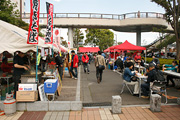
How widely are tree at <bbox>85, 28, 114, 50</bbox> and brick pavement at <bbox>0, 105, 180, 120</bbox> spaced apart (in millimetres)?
41387

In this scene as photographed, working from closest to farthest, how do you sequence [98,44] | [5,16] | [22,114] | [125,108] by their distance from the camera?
1. [22,114]
2. [125,108]
3. [5,16]
4. [98,44]

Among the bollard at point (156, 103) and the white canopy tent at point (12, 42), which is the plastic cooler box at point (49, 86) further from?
the bollard at point (156, 103)

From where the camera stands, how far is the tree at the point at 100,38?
4617cm

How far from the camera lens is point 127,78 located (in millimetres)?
6676

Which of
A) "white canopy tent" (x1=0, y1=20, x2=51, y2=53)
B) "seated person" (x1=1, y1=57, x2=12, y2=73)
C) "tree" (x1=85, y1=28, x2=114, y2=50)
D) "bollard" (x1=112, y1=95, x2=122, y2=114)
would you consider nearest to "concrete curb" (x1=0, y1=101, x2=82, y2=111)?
"bollard" (x1=112, y1=95, x2=122, y2=114)

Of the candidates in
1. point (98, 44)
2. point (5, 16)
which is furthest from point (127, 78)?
point (98, 44)

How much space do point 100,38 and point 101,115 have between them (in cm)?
4422

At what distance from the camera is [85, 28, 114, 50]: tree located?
46.2 metres

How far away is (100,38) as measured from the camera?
4812 cm

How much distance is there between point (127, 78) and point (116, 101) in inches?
80.3

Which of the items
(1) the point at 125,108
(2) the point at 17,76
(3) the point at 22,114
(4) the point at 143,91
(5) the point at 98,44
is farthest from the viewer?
(5) the point at 98,44

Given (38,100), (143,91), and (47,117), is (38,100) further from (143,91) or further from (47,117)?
(143,91)

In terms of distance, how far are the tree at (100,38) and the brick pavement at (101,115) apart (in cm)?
4139

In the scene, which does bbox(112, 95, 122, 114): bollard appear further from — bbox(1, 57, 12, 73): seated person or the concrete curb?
bbox(1, 57, 12, 73): seated person
